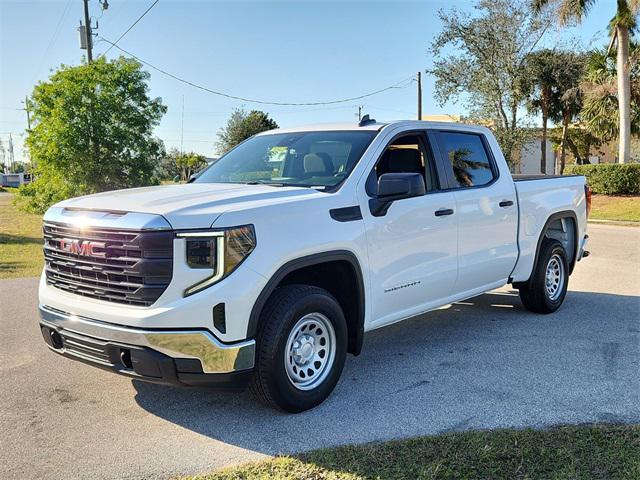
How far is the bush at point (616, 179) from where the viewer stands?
22891mm

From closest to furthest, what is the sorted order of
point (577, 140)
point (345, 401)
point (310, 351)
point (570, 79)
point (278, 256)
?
point (278, 256), point (310, 351), point (345, 401), point (570, 79), point (577, 140)

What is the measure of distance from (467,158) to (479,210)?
1.86 ft

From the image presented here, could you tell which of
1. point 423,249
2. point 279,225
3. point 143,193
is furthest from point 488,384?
point 143,193

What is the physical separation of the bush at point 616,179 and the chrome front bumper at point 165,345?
22097 millimetres

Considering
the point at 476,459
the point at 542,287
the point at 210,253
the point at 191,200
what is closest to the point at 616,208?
the point at 542,287

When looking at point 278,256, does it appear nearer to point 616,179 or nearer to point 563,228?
point 563,228

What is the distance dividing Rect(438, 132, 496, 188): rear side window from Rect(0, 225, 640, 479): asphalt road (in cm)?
157

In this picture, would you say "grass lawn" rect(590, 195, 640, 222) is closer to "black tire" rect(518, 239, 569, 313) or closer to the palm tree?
the palm tree

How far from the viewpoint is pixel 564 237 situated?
731 cm

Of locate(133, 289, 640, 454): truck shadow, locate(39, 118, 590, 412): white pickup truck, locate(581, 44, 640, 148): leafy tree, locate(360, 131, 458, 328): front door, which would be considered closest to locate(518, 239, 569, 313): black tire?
locate(133, 289, 640, 454): truck shadow

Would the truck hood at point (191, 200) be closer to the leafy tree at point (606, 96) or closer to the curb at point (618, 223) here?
the curb at point (618, 223)

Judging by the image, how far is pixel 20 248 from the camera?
43.0 feet

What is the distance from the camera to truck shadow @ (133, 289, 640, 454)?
396cm

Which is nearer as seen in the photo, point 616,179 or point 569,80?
point 616,179
